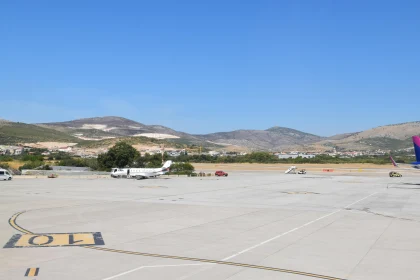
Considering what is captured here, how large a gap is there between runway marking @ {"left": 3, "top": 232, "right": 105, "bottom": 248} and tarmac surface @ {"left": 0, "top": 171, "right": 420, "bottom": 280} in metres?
0.04

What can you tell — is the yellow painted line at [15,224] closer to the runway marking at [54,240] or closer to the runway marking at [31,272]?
the runway marking at [54,240]

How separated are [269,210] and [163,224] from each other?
10.6 m

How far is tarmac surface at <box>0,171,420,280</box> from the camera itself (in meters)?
15.1

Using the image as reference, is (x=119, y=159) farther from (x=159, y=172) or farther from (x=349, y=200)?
(x=349, y=200)

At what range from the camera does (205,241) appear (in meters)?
20.5

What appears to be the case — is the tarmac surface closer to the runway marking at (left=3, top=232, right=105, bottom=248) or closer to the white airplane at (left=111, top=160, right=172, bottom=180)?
the runway marking at (left=3, top=232, right=105, bottom=248)

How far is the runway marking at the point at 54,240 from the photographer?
19.4 m

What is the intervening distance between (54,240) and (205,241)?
6.99 meters

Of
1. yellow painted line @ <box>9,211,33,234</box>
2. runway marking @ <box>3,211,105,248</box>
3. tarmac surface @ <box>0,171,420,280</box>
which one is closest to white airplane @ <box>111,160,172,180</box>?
tarmac surface @ <box>0,171,420,280</box>

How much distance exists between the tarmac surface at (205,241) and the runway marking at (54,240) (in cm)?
→ 4

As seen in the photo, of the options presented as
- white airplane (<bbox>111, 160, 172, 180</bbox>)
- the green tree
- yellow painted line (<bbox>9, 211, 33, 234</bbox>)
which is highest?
the green tree

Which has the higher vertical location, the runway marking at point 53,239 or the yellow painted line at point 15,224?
the yellow painted line at point 15,224

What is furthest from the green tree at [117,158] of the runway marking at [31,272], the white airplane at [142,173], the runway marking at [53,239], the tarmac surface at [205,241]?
the runway marking at [31,272]

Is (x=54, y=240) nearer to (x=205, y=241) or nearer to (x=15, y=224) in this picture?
(x=15, y=224)
